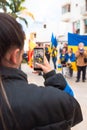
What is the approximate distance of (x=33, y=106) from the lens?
1.68m

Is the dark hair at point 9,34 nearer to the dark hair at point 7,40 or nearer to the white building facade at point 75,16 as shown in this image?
the dark hair at point 7,40

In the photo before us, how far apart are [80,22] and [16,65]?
48325mm

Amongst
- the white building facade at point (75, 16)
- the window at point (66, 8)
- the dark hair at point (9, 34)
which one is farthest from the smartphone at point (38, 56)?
the window at point (66, 8)

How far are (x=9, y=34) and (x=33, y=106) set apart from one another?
31 cm

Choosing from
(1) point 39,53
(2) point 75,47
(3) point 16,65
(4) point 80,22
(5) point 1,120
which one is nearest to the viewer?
(5) point 1,120

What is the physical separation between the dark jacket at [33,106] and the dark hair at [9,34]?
98 mm

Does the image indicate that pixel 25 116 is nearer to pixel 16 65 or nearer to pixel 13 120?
pixel 13 120

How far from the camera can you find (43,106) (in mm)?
1687

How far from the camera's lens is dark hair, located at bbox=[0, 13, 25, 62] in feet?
5.55

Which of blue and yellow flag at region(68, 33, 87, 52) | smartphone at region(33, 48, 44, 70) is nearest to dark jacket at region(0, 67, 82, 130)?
smartphone at region(33, 48, 44, 70)

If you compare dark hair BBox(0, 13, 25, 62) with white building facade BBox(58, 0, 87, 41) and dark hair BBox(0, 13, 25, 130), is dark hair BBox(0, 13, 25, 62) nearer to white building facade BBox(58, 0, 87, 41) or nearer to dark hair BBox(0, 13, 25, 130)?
dark hair BBox(0, 13, 25, 130)

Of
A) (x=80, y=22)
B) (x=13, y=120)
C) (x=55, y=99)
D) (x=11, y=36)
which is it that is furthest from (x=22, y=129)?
(x=80, y=22)

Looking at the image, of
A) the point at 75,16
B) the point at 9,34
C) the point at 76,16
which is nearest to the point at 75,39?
the point at 9,34

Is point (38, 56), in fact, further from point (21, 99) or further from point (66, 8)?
point (66, 8)
